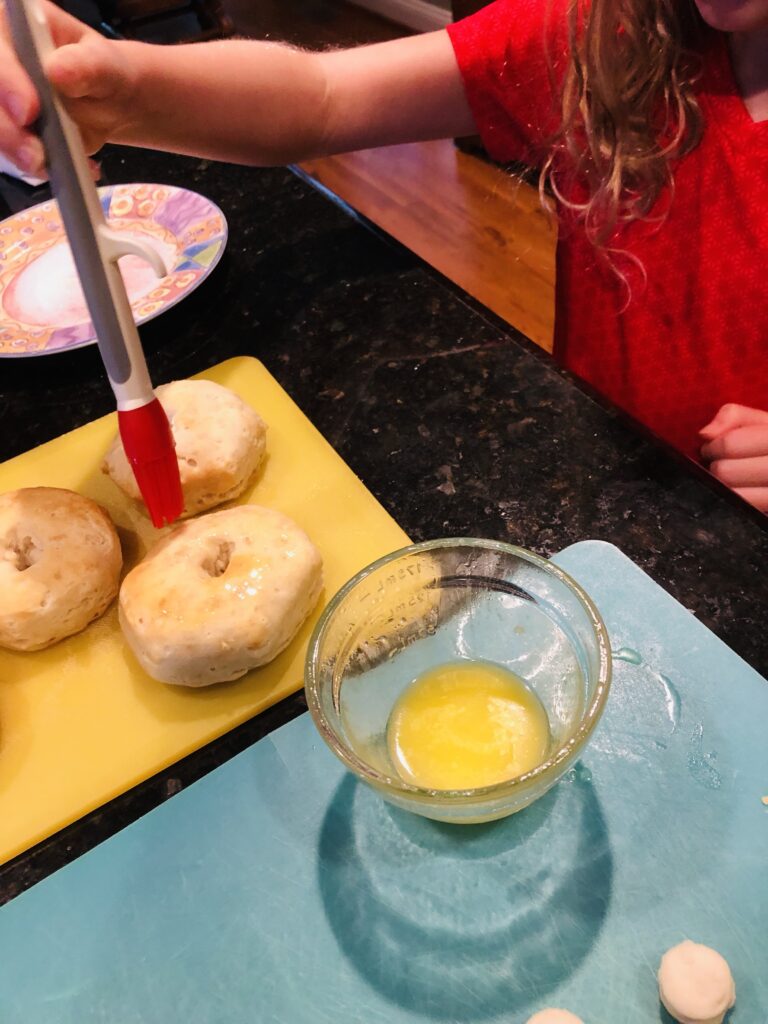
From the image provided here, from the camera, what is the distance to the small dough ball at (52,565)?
67 centimetres

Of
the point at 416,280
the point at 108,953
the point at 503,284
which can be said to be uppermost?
the point at 416,280

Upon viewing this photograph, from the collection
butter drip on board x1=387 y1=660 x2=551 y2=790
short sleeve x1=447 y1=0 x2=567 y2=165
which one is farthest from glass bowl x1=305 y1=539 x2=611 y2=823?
short sleeve x1=447 y1=0 x2=567 y2=165

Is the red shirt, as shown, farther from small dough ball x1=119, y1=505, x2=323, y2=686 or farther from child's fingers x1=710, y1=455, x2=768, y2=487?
small dough ball x1=119, y1=505, x2=323, y2=686

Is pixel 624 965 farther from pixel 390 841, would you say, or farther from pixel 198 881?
pixel 198 881

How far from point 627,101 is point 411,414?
1.30 feet

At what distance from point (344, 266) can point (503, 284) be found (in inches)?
49.0

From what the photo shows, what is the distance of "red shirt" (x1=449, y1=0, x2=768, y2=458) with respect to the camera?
0.86m

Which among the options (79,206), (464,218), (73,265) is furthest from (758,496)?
(464,218)

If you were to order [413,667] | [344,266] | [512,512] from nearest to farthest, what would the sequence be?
[413,667] → [512,512] → [344,266]

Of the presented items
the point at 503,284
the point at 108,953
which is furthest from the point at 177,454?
the point at 503,284

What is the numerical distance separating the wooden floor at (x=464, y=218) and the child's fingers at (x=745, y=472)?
1.20 m

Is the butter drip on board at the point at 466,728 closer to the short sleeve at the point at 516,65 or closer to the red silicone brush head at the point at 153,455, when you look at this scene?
the red silicone brush head at the point at 153,455

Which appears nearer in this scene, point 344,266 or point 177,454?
point 177,454

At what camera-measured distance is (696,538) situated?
27.1 inches
